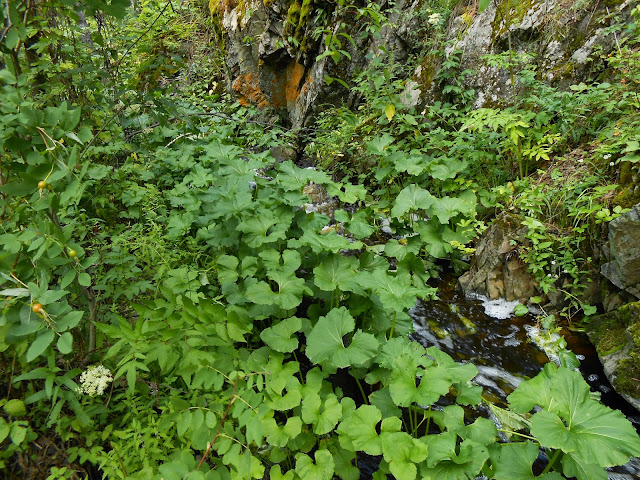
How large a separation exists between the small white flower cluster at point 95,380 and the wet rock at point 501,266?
3.39 meters

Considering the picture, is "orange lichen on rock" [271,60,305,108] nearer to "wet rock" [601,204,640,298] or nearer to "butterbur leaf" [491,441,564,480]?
"wet rock" [601,204,640,298]

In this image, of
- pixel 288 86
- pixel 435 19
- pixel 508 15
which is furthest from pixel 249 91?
pixel 508 15

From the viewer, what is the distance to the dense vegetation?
1.39 metres

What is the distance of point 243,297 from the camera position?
2.27m

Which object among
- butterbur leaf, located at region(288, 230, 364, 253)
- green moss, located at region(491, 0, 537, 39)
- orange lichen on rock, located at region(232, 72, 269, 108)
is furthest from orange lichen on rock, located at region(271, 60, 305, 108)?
butterbur leaf, located at region(288, 230, 364, 253)

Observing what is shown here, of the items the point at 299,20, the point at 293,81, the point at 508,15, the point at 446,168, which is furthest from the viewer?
the point at 293,81

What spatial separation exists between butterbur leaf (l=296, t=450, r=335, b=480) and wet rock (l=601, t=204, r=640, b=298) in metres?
2.76

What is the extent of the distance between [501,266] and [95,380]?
11.8ft

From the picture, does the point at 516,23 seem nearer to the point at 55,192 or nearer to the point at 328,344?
the point at 328,344

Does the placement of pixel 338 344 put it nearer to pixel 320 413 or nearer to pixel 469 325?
pixel 320 413

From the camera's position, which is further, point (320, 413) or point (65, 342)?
point (320, 413)

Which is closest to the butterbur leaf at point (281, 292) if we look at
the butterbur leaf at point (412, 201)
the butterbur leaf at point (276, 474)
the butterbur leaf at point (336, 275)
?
the butterbur leaf at point (336, 275)

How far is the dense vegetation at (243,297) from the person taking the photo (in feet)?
4.57

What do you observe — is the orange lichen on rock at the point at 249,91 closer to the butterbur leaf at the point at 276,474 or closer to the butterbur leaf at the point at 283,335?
the butterbur leaf at the point at 283,335
